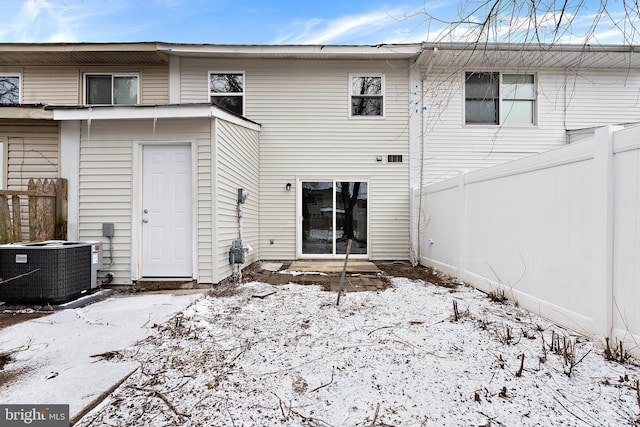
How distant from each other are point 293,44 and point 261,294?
219 inches

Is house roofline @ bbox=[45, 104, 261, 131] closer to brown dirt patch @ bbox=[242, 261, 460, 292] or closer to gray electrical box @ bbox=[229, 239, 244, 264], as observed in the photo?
gray electrical box @ bbox=[229, 239, 244, 264]

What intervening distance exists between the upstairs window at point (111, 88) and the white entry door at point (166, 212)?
3.39m

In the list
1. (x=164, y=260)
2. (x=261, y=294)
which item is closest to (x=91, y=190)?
(x=164, y=260)

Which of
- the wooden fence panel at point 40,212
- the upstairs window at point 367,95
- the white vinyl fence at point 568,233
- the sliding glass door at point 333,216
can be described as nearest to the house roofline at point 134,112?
the wooden fence panel at point 40,212

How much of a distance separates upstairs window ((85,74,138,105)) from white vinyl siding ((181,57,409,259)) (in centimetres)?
268

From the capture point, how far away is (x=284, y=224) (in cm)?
748

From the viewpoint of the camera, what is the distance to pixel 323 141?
7492 millimetres

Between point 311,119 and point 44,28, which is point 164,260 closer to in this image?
point 44,28

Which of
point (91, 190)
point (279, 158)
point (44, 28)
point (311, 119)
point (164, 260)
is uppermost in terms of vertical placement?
point (311, 119)

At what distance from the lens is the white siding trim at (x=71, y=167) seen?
4965mm

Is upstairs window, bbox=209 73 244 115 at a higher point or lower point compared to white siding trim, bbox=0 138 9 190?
higher

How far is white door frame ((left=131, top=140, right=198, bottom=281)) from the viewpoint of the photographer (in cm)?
485

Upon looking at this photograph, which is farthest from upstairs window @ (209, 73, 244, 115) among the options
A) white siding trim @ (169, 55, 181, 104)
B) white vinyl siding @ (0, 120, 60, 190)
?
white vinyl siding @ (0, 120, 60, 190)

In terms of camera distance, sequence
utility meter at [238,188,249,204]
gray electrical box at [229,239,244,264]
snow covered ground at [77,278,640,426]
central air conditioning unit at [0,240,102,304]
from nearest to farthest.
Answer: snow covered ground at [77,278,640,426]
central air conditioning unit at [0,240,102,304]
gray electrical box at [229,239,244,264]
utility meter at [238,188,249,204]
